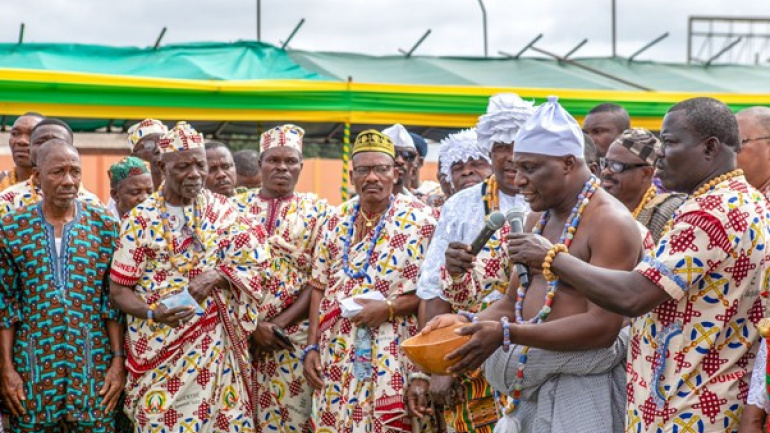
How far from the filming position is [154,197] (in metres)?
6.41

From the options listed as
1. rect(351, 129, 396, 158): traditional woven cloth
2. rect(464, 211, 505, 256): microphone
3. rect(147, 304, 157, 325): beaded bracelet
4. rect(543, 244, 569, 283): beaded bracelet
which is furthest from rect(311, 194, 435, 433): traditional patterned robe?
rect(543, 244, 569, 283): beaded bracelet

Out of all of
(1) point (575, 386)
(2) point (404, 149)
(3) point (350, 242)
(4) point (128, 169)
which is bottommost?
(1) point (575, 386)

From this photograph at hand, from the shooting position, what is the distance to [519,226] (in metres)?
4.11

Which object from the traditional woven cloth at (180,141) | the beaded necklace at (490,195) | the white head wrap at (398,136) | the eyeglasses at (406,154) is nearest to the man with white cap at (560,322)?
the beaded necklace at (490,195)

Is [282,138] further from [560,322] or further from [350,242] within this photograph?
[560,322]

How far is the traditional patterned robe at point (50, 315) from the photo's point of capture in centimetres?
603

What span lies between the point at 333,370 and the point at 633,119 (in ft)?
22.6

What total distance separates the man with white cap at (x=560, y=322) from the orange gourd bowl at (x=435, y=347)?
0.04 m

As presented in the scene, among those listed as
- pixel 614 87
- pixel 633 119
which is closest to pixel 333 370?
pixel 633 119

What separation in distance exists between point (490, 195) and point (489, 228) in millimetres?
1069

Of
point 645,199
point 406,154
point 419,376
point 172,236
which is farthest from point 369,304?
point 406,154

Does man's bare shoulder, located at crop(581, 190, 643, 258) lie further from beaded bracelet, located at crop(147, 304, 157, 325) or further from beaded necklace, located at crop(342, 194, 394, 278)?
beaded bracelet, located at crop(147, 304, 157, 325)

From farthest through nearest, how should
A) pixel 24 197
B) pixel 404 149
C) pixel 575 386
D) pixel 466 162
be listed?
pixel 404 149, pixel 24 197, pixel 466 162, pixel 575 386

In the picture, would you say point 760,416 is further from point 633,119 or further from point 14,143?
point 633,119
